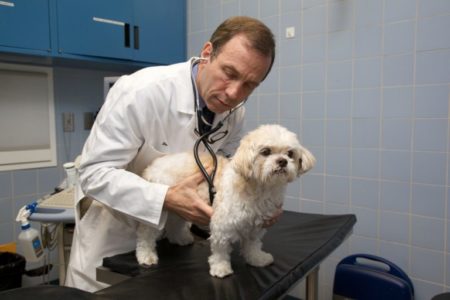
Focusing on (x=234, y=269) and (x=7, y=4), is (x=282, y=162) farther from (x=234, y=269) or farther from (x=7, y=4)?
(x=7, y=4)

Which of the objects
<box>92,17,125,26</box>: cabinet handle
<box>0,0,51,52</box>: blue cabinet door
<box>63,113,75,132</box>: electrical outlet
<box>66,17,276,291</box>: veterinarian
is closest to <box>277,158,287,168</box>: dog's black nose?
<box>66,17,276,291</box>: veterinarian

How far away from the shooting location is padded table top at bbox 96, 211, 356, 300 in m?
0.88

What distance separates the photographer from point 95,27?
7.67 ft

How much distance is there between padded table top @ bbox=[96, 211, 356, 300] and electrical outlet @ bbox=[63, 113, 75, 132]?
171 cm

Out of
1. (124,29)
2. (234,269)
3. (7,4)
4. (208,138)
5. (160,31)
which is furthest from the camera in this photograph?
(160,31)

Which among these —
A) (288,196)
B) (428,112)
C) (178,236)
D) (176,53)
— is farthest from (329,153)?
(176,53)

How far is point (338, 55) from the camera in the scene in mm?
2150

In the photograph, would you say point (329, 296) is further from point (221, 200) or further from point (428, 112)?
point (221, 200)

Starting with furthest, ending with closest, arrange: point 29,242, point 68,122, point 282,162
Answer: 1. point 68,122
2. point 29,242
3. point 282,162

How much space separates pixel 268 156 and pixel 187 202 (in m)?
0.27

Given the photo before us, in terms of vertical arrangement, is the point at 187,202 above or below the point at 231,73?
below

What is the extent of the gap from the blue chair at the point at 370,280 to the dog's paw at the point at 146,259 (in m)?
1.31

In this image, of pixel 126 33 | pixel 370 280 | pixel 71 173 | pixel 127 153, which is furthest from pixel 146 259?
pixel 126 33

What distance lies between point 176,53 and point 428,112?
1862 millimetres
